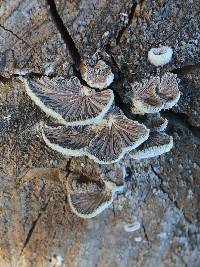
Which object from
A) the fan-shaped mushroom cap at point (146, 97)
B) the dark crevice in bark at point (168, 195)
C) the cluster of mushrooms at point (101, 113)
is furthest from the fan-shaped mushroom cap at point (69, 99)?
the dark crevice in bark at point (168, 195)

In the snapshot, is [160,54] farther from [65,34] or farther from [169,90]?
[65,34]

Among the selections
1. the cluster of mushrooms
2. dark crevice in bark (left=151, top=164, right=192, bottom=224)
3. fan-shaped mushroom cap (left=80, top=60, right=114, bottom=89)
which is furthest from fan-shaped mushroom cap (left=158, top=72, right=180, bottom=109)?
dark crevice in bark (left=151, top=164, right=192, bottom=224)

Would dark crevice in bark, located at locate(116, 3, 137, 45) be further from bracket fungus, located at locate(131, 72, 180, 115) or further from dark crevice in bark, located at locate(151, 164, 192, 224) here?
dark crevice in bark, located at locate(151, 164, 192, 224)

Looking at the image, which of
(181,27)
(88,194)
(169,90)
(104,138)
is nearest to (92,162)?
(88,194)

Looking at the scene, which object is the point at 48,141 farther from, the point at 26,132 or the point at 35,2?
the point at 35,2

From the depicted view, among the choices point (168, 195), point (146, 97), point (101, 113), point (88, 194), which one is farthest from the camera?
point (168, 195)

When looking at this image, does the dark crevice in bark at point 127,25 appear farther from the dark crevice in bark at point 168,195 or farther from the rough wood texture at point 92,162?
the dark crevice in bark at point 168,195

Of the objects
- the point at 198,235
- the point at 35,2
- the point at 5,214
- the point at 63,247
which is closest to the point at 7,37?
the point at 35,2
